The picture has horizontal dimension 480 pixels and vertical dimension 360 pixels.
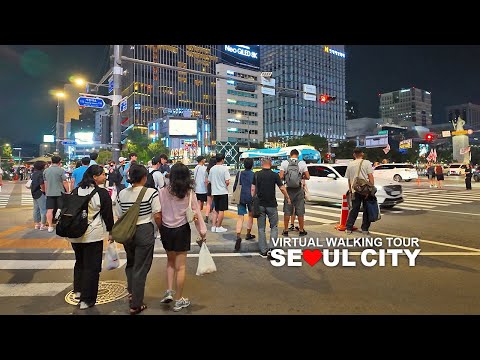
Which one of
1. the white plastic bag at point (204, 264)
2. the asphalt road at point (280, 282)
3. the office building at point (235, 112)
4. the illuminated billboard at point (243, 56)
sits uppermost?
the illuminated billboard at point (243, 56)

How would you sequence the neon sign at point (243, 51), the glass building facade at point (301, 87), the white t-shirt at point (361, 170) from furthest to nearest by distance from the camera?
the glass building facade at point (301, 87)
the neon sign at point (243, 51)
the white t-shirt at point (361, 170)

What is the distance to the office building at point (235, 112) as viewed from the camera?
12838 centimetres

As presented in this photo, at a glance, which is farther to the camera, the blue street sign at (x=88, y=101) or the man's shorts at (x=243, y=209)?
the blue street sign at (x=88, y=101)

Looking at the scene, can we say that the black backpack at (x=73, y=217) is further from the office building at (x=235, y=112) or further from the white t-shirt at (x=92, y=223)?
the office building at (x=235, y=112)

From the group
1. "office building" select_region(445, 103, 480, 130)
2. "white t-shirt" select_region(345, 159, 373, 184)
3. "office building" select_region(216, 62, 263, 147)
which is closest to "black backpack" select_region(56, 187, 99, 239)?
"white t-shirt" select_region(345, 159, 373, 184)

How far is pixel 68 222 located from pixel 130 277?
1.03 m

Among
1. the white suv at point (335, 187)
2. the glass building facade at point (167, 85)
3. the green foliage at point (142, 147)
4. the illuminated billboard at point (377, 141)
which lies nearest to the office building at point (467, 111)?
the illuminated billboard at point (377, 141)

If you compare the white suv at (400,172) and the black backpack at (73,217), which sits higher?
the white suv at (400,172)

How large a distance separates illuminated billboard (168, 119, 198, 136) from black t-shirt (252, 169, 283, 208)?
91525 millimetres

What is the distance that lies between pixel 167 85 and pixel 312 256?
129 m

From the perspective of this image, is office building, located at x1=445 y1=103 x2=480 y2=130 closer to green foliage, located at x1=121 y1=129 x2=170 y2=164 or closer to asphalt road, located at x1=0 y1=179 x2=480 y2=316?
green foliage, located at x1=121 y1=129 x2=170 y2=164

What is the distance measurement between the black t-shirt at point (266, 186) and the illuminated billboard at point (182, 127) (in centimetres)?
9152

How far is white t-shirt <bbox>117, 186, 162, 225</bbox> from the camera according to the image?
414cm
